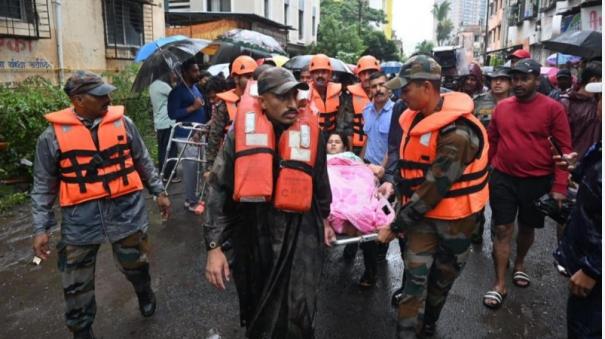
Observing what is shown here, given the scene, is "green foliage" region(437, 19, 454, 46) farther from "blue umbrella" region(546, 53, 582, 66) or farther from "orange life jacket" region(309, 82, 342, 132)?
"orange life jacket" region(309, 82, 342, 132)

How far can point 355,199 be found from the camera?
133 inches

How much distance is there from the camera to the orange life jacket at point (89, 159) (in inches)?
114

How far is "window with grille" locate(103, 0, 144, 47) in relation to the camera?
36.6ft

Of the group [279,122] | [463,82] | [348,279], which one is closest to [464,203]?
[279,122]

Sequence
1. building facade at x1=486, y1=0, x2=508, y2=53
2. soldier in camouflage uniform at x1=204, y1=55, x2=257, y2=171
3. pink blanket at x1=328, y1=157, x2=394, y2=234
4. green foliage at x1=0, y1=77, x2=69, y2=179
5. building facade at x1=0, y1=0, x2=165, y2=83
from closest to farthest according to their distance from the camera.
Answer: pink blanket at x1=328, y1=157, x2=394, y2=234 → soldier in camouflage uniform at x1=204, y1=55, x2=257, y2=171 → green foliage at x1=0, y1=77, x2=69, y2=179 → building facade at x1=0, y1=0, x2=165, y2=83 → building facade at x1=486, y1=0, x2=508, y2=53

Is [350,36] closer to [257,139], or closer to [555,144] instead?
[555,144]

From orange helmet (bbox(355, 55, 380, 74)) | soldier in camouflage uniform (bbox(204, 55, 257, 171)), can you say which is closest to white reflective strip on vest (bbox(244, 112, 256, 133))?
soldier in camouflage uniform (bbox(204, 55, 257, 171))

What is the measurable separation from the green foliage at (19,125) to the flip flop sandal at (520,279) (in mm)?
6425

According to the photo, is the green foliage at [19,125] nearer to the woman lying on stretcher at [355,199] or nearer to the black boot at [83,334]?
the black boot at [83,334]

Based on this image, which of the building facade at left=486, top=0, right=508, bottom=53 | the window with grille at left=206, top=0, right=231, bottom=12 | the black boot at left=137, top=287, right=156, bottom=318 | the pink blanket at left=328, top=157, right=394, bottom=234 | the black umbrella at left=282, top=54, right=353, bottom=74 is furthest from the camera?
the building facade at left=486, top=0, right=508, bottom=53

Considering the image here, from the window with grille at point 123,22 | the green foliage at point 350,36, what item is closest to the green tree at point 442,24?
the green foliage at point 350,36

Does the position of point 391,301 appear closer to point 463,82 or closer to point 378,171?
point 378,171

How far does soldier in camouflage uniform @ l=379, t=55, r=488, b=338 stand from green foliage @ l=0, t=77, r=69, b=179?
5690mm

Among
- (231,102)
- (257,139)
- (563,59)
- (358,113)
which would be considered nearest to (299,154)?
(257,139)
